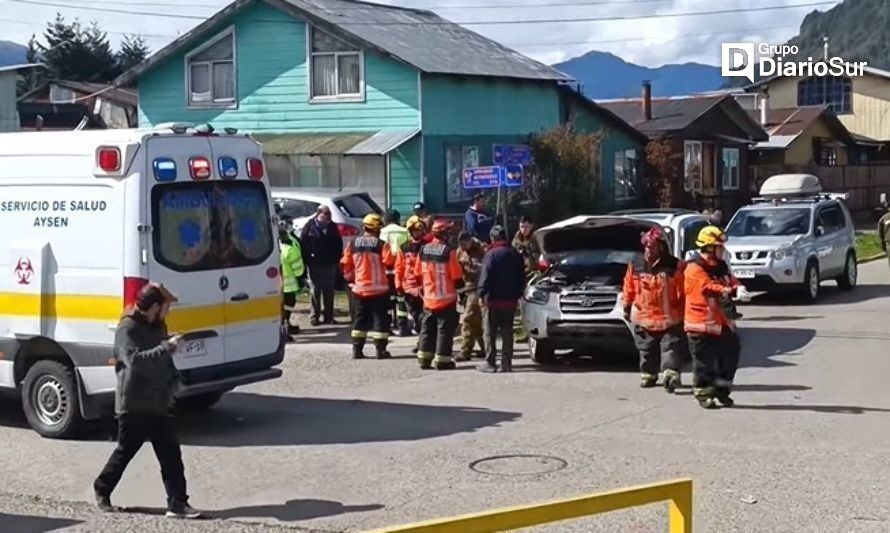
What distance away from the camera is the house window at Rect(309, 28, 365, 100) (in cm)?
3105

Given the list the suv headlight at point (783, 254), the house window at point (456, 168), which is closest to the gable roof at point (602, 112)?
the house window at point (456, 168)

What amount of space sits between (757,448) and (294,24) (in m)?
22.6

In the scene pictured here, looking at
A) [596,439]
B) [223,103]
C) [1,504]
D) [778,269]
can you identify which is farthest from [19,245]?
[223,103]

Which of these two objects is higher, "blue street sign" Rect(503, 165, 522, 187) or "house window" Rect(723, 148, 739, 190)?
"house window" Rect(723, 148, 739, 190)

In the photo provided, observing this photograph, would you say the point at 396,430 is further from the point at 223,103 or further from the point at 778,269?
the point at 223,103

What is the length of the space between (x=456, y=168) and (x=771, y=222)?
893 centimetres

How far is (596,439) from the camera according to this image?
37.7ft

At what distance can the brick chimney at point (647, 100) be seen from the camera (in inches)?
1698

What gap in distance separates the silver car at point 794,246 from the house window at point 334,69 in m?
10.0

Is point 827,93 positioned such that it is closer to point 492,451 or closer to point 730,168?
point 730,168

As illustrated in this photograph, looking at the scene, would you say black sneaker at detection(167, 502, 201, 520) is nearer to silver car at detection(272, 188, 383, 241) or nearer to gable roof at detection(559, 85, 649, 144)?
silver car at detection(272, 188, 383, 241)

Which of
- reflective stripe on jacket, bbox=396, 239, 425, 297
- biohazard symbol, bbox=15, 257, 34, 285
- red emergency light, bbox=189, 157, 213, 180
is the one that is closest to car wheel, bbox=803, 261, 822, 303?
reflective stripe on jacket, bbox=396, 239, 425, 297

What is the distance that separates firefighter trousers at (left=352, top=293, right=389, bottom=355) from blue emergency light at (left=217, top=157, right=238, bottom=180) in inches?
174

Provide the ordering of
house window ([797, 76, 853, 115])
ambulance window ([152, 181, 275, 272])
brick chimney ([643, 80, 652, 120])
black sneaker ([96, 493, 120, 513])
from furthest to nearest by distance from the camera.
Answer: house window ([797, 76, 853, 115]), brick chimney ([643, 80, 652, 120]), ambulance window ([152, 181, 275, 272]), black sneaker ([96, 493, 120, 513])
